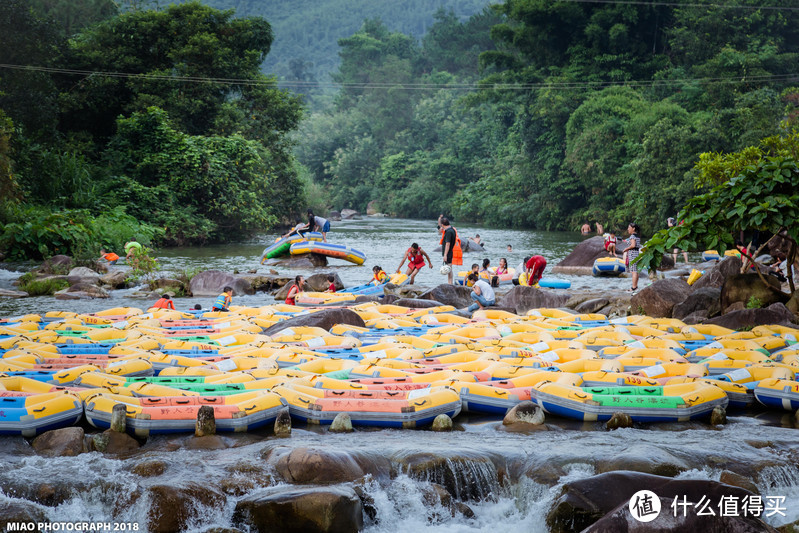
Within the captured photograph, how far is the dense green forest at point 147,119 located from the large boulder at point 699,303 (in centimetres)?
1578

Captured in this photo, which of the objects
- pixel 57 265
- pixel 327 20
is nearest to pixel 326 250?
pixel 57 265

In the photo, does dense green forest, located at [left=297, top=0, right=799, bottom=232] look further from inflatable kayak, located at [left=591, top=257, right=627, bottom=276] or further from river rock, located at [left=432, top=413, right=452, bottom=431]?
river rock, located at [left=432, top=413, right=452, bottom=431]

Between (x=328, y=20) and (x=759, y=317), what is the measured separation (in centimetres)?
11094

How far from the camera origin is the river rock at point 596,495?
4.43m

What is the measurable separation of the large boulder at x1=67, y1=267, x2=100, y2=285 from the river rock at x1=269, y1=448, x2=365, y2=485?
11162 millimetres

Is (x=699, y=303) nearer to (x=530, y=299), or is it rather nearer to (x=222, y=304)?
(x=530, y=299)

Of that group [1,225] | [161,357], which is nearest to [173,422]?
[161,357]

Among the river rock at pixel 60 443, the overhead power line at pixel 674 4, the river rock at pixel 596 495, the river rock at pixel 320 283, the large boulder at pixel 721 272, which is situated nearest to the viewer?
the river rock at pixel 596 495

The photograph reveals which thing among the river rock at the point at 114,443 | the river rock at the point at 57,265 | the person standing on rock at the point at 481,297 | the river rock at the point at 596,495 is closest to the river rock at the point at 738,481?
the river rock at the point at 596,495

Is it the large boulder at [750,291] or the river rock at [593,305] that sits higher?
the large boulder at [750,291]

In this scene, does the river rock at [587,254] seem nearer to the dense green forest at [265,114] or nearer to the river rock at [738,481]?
the dense green forest at [265,114]

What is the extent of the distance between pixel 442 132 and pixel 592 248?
114 ft

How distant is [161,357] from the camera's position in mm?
7660

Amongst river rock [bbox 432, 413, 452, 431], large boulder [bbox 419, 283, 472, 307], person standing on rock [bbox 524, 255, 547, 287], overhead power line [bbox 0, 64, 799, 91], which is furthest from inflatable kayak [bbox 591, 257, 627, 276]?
overhead power line [bbox 0, 64, 799, 91]
